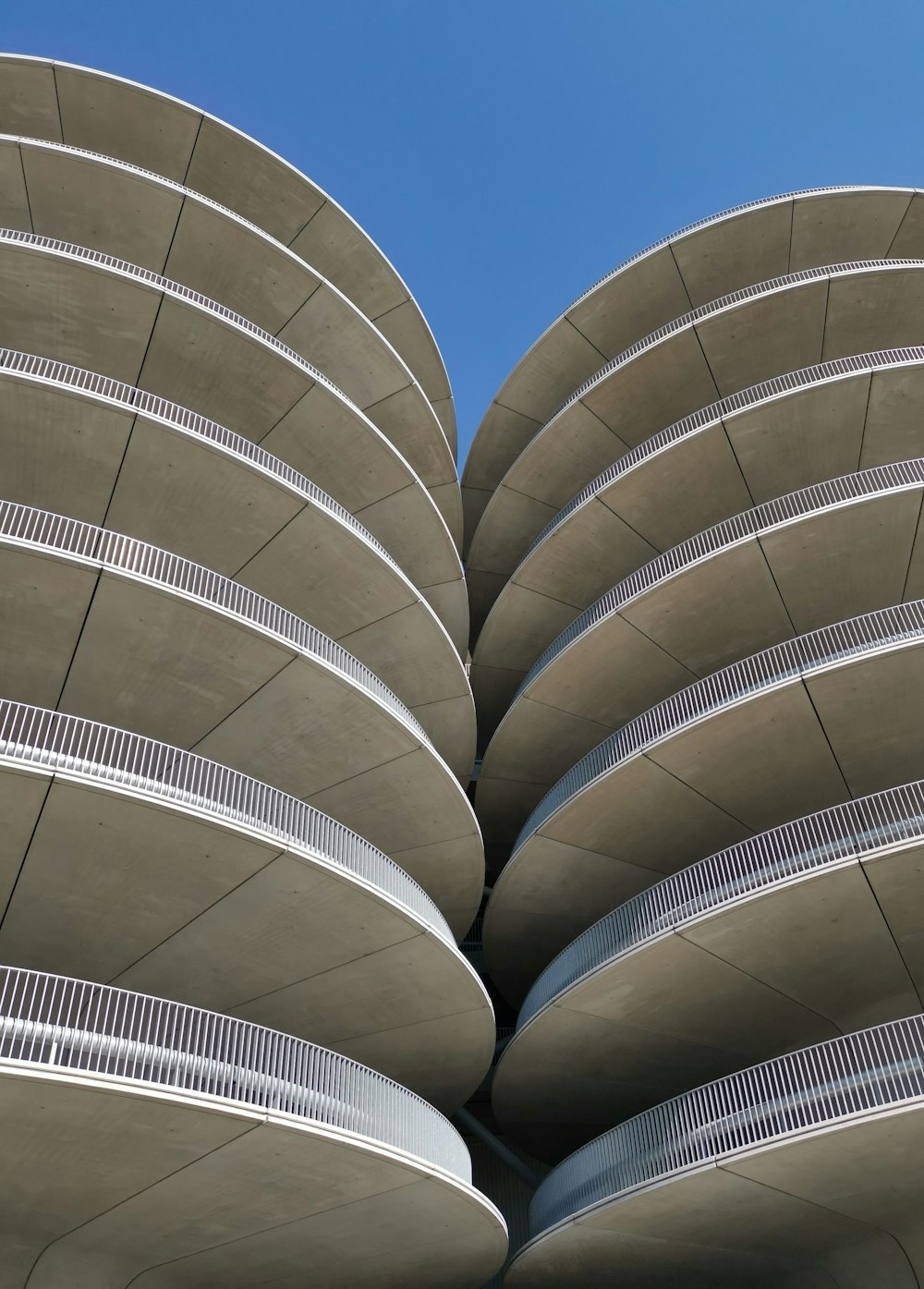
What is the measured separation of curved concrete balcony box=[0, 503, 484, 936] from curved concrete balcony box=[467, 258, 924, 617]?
12208mm

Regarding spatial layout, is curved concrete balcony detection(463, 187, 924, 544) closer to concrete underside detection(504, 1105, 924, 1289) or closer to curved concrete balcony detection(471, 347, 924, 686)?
curved concrete balcony detection(471, 347, 924, 686)

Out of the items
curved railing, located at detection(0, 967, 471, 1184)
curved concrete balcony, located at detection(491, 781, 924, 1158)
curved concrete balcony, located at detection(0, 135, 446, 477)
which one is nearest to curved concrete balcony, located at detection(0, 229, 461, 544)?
curved concrete balcony, located at detection(0, 135, 446, 477)

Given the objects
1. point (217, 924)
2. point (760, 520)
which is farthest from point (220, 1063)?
point (760, 520)

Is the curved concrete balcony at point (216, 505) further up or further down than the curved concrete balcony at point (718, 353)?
further down

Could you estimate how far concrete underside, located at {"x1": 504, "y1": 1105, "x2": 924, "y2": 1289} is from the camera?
1353 cm

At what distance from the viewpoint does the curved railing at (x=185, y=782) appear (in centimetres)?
1325

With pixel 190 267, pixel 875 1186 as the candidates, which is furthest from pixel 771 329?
pixel 875 1186

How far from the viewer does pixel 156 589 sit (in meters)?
15.3

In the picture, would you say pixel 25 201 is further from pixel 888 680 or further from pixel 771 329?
pixel 888 680

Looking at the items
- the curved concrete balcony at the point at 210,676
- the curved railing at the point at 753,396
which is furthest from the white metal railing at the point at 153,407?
the curved railing at the point at 753,396

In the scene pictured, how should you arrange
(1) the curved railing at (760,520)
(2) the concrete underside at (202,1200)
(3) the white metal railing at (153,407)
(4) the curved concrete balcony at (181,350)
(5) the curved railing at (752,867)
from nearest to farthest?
(2) the concrete underside at (202,1200)
(5) the curved railing at (752,867)
(3) the white metal railing at (153,407)
(1) the curved railing at (760,520)
(4) the curved concrete balcony at (181,350)

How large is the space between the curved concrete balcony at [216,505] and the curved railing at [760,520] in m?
2.81

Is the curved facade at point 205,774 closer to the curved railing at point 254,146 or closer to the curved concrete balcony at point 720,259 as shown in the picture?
the curved railing at point 254,146

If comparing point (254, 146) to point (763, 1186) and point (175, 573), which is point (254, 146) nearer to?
point (175, 573)
